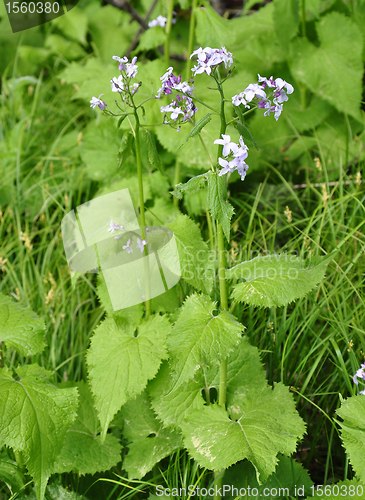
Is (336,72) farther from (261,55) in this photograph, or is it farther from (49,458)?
(49,458)

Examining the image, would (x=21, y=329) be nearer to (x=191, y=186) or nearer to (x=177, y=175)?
(x=191, y=186)

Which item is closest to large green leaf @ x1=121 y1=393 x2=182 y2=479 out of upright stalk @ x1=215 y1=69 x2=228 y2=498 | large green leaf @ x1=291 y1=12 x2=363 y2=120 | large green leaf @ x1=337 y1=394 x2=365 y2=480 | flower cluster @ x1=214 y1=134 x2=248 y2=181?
upright stalk @ x1=215 y1=69 x2=228 y2=498

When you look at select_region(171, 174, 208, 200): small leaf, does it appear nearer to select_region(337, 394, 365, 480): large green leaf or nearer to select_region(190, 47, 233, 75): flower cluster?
select_region(190, 47, 233, 75): flower cluster

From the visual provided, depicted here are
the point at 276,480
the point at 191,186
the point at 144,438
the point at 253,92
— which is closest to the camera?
the point at 253,92

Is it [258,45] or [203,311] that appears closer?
[203,311]

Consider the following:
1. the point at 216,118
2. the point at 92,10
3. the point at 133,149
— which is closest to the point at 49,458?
the point at 133,149

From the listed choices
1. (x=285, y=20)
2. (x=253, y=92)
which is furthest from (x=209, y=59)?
(x=285, y=20)

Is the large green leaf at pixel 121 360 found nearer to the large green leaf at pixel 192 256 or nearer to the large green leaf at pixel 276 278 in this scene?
the large green leaf at pixel 192 256
